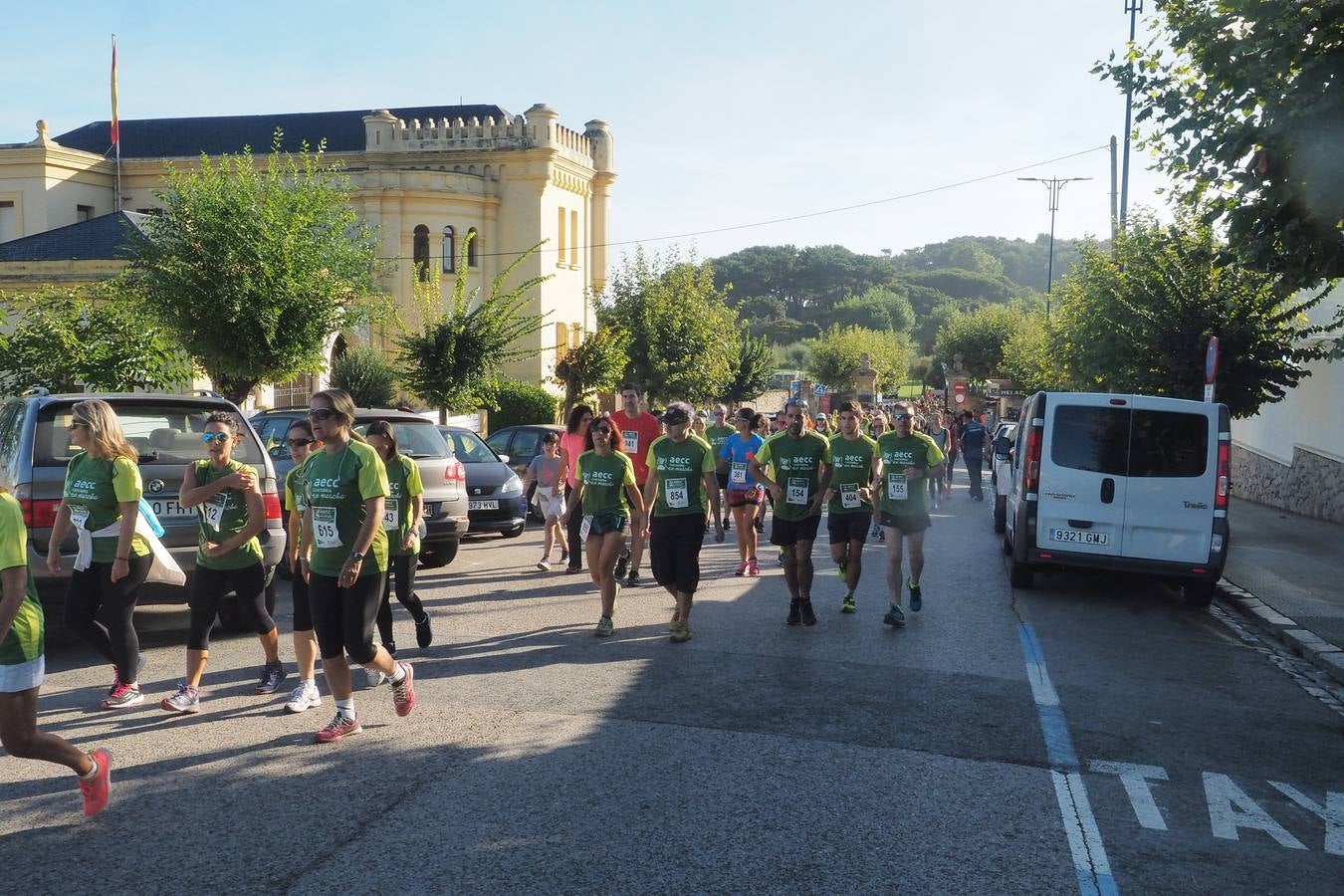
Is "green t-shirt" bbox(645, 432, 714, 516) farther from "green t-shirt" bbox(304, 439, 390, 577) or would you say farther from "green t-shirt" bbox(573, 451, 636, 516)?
"green t-shirt" bbox(304, 439, 390, 577)

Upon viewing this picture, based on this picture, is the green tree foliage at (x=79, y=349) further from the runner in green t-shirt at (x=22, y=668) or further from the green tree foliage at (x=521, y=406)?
the green tree foliage at (x=521, y=406)

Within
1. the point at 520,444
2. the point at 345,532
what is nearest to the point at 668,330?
the point at 520,444

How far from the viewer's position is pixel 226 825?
503cm

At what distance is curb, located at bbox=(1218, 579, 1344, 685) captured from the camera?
29.9 ft

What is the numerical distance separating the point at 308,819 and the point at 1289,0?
775 cm

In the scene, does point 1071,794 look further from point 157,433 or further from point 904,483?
point 157,433

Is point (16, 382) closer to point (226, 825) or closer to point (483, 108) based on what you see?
point (226, 825)

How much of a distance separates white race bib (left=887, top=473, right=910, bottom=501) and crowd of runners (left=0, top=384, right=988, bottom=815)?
0.02 meters

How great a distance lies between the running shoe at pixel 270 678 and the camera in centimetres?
737

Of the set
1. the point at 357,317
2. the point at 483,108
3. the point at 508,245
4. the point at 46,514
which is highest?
the point at 483,108

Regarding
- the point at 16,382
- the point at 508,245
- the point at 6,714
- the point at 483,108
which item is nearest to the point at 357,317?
the point at 16,382

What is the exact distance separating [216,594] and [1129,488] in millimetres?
8202

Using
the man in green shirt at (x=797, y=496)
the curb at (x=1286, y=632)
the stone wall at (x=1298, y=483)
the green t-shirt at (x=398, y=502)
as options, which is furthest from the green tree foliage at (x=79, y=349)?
the stone wall at (x=1298, y=483)

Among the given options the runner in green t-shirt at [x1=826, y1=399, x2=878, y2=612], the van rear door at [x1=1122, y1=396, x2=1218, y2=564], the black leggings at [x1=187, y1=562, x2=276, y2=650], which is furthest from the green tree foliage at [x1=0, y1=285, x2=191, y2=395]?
the van rear door at [x1=1122, y1=396, x2=1218, y2=564]
